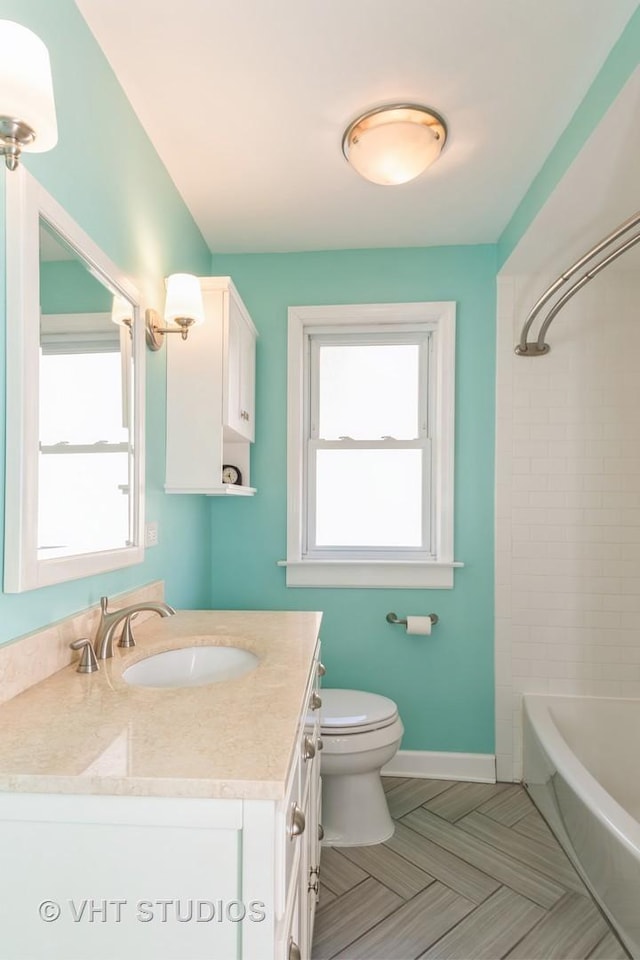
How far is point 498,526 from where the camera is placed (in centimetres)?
231

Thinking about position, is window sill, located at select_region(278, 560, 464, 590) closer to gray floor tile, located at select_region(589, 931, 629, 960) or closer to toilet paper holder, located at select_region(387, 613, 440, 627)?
toilet paper holder, located at select_region(387, 613, 440, 627)

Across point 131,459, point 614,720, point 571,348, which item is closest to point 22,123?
point 131,459

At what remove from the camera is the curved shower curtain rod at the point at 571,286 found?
143 cm

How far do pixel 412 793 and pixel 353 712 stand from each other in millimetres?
642

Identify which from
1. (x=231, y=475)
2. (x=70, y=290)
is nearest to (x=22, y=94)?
(x=70, y=290)

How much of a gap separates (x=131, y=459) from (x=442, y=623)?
62.0 inches

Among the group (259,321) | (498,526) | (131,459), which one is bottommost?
(498,526)

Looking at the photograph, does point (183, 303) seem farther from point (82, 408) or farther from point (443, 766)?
point (443, 766)

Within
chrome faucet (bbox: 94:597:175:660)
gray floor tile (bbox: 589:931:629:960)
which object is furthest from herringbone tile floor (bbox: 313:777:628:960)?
chrome faucet (bbox: 94:597:175:660)

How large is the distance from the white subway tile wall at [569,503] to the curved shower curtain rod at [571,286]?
124 millimetres

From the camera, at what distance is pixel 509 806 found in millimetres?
2105

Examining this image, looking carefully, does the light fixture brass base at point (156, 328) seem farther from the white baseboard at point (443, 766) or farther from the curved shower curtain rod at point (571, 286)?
the white baseboard at point (443, 766)

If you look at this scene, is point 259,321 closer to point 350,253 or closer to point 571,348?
point 350,253

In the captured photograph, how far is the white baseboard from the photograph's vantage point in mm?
2299
